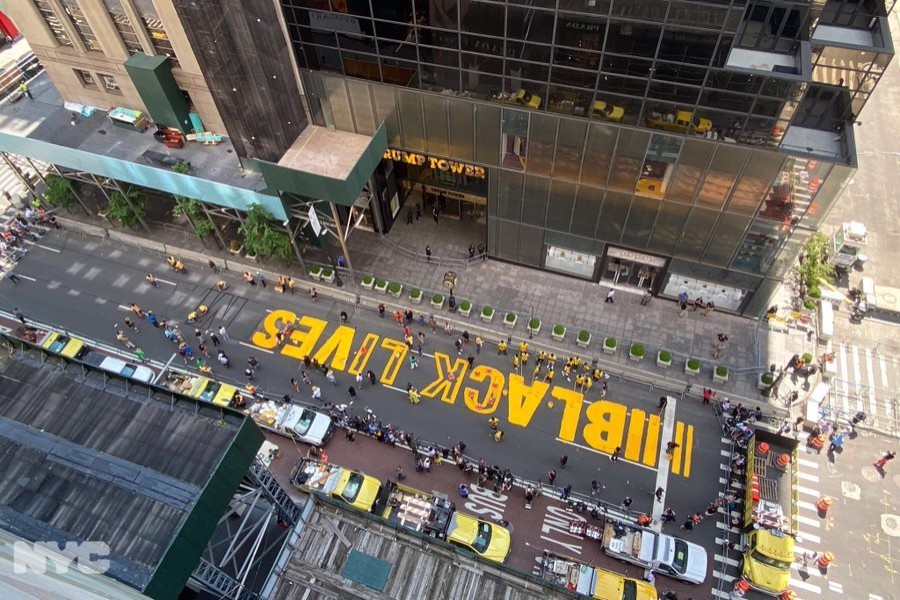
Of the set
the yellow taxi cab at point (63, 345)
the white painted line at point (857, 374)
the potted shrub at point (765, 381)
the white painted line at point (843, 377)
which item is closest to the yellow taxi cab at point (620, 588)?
the potted shrub at point (765, 381)

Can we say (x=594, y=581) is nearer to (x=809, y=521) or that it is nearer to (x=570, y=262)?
(x=809, y=521)

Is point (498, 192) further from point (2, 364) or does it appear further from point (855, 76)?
point (2, 364)

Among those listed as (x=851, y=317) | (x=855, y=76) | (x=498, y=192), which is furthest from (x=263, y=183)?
(x=851, y=317)

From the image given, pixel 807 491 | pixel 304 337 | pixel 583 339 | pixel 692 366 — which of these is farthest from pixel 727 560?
pixel 304 337

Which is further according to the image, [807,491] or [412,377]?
[412,377]

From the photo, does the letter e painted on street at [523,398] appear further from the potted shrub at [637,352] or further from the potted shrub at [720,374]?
the potted shrub at [720,374]

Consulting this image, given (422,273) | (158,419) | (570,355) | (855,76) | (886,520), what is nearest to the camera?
(158,419)
